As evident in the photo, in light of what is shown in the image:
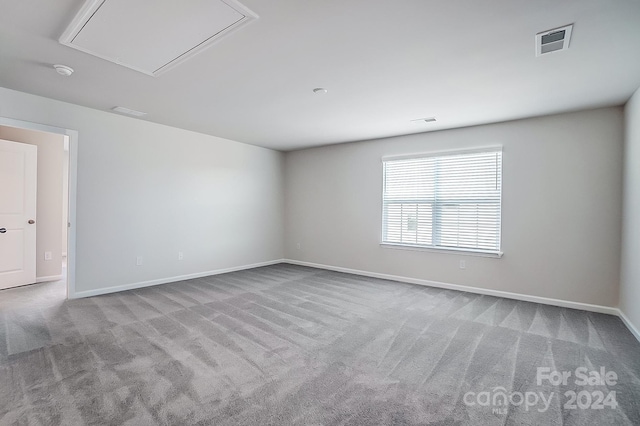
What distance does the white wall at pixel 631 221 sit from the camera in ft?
9.70

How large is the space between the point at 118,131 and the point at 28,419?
3683 mm

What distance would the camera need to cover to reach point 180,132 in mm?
4926

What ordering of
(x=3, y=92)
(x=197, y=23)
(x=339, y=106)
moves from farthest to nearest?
1. (x=339, y=106)
2. (x=3, y=92)
3. (x=197, y=23)

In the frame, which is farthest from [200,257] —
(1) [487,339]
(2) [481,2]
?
(2) [481,2]

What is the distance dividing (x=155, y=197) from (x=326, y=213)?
10.1 ft

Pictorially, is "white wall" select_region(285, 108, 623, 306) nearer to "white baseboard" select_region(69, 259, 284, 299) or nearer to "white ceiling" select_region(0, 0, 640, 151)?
"white ceiling" select_region(0, 0, 640, 151)

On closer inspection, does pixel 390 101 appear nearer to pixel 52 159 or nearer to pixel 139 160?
pixel 139 160

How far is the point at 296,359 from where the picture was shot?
2.39 meters

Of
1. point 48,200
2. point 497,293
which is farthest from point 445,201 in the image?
point 48,200

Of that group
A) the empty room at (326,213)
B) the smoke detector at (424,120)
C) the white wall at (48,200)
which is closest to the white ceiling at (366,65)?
the empty room at (326,213)

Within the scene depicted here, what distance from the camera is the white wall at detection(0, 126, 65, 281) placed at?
4676mm

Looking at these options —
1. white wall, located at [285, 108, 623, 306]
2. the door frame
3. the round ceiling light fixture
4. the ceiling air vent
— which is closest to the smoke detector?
white wall, located at [285, 108, 623, 306]

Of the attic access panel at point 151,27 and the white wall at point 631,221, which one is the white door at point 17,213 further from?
the white wall at point 631,221

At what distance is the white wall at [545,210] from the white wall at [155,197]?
248 cm
